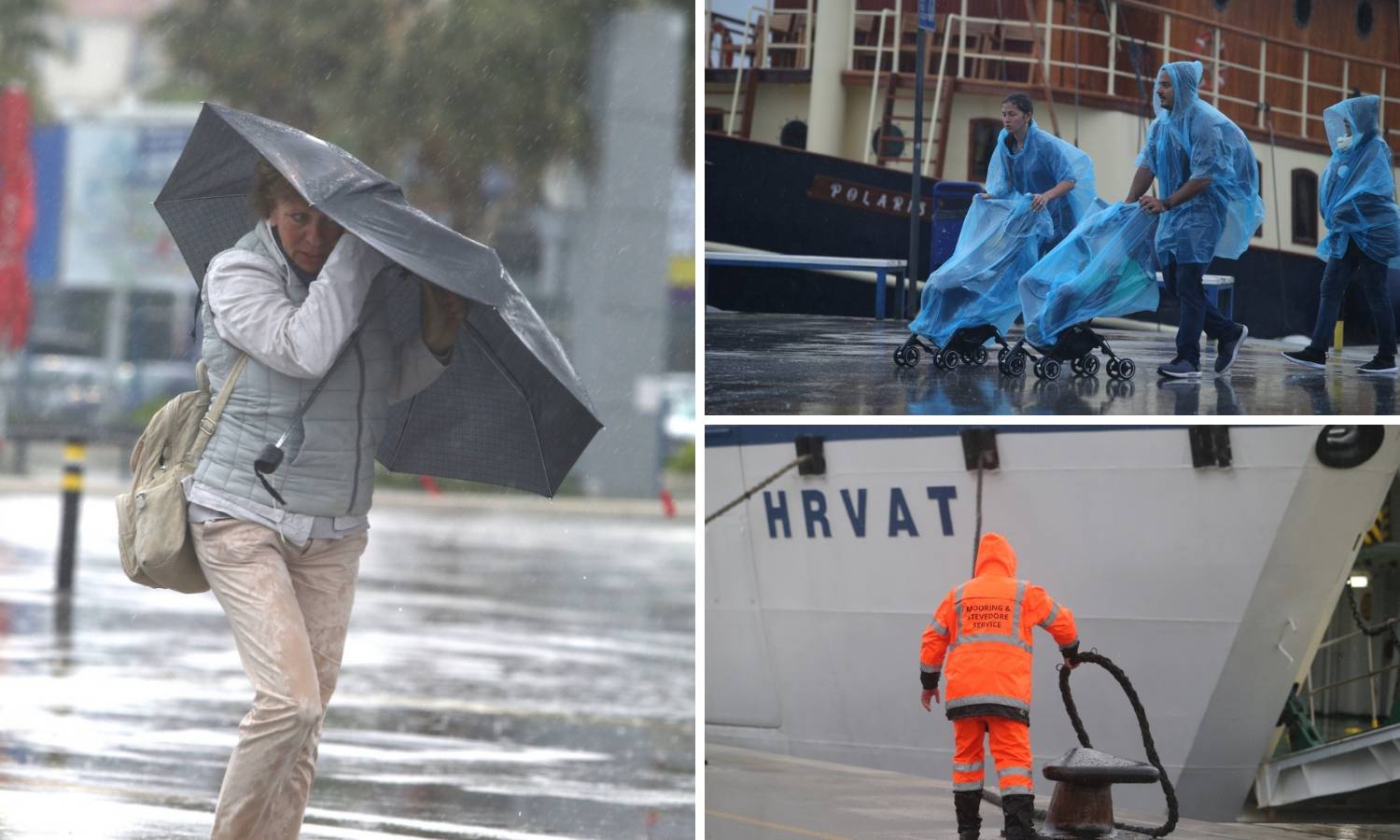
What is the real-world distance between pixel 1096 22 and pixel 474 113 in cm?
2532

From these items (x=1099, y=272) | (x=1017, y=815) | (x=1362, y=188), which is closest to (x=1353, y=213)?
(x=1362, y=188)

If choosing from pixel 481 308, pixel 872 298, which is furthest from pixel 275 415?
pixel 872 298

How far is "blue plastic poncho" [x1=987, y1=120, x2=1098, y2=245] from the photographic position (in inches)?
273

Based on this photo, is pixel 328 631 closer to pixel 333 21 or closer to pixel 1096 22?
pixel 1096 22

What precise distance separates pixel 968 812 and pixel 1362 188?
2681mm

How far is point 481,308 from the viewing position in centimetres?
509

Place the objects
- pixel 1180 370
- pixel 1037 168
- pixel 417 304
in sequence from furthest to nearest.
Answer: pixel 1037 168, pixel 1180 370, pixel 417 304

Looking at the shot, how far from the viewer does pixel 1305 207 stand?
6.73 meters

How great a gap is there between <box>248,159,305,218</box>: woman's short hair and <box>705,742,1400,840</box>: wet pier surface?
2.92 m

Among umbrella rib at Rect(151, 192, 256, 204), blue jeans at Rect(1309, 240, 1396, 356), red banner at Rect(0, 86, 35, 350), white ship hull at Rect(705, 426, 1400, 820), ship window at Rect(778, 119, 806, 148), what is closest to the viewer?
umbrella rib at Rect(151, 192, 256, 204)

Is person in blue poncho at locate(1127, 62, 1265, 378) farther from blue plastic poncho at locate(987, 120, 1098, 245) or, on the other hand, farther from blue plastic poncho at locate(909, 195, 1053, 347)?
blue plastic poncho at locate(909, 195, 1053, 347)

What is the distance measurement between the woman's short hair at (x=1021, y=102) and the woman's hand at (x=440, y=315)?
268 cm

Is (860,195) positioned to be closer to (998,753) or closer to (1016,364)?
(1016,364)

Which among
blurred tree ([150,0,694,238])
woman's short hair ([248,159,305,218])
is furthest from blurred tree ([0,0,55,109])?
woman's short hair ([248,159,305,218])
